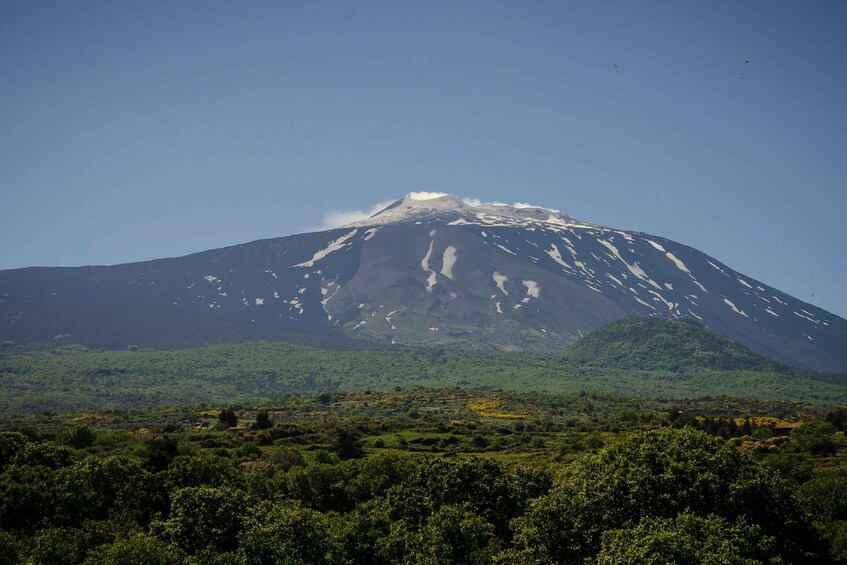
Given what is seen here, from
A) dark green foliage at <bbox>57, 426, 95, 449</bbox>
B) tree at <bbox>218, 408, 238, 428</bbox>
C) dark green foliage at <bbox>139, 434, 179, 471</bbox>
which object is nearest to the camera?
dark green foliage at <bbox>139, 434, 179, 471</bbox>

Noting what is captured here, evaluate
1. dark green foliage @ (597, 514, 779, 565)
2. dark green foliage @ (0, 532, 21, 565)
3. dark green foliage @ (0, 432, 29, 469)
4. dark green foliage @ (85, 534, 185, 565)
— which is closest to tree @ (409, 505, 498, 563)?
dark green foliage @ (597, 514, 779, 565)

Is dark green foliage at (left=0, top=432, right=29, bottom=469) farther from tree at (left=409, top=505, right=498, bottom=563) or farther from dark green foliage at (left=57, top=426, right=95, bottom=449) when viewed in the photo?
tree at (left=409, top=505, right=498, bottom=563)

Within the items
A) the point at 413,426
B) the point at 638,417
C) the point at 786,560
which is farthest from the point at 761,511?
the point at 638,417

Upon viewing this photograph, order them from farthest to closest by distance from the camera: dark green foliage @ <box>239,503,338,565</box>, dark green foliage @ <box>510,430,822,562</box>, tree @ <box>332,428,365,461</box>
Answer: tree @ <box>332,428,365,461</box> → dark green foliage @ <box>239,503,338,565</box> → dark green foliage @ <box>510,430,822,562</box>

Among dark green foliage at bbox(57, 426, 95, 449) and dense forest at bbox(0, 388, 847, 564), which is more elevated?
dense forest at bbox(0, 388, 847, 564)

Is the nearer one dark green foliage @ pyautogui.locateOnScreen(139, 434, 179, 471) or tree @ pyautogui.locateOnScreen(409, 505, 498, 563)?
tree @ pyautogui.locateOnScreen(409, 505, 498, 563)

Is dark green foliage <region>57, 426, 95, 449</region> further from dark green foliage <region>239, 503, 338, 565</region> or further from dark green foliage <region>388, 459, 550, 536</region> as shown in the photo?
dark green foliage <region>239, 503, 338, 565</region>

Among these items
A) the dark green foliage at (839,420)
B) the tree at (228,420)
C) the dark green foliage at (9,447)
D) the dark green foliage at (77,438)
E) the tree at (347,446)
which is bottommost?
the tree at (228,420)

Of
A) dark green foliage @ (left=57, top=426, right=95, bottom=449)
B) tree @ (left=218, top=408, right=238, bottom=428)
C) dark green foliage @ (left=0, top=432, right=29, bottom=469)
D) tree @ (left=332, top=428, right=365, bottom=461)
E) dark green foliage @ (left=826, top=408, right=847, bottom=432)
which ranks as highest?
dark green foliage @ (left=0, top=432, right=29, bottom=469)

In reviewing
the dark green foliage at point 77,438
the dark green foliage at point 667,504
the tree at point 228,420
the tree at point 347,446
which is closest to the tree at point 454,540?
the dark green foliage at point 667,504

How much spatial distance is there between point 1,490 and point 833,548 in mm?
59904

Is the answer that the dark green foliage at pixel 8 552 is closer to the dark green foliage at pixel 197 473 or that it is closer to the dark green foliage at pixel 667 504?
the dark green foliage at pixel 197 473

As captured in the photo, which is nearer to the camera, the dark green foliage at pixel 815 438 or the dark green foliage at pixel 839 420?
the dark green foliage at pixel 815 438

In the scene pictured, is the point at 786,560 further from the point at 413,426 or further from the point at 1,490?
the point at 413,426
